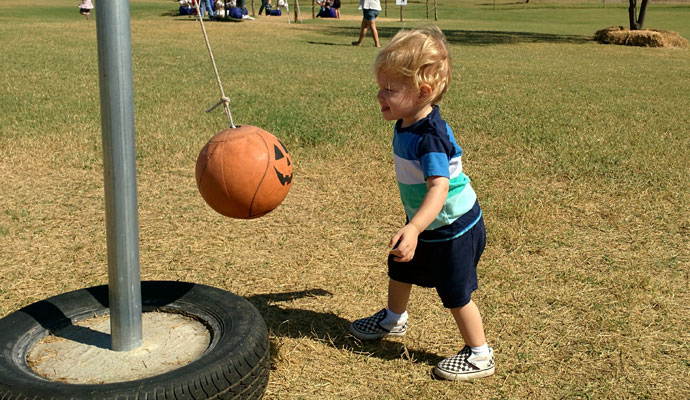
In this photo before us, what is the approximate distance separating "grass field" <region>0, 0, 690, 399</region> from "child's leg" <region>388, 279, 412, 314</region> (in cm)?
20

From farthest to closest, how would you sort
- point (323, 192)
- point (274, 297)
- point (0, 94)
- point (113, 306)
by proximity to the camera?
point (0, 94) < point (323, 192) < point (274, 297) < point (113, 306)

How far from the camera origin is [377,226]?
17.3 feet

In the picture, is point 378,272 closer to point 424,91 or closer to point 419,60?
point 424,91

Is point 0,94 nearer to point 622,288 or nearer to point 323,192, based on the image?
point 323,192

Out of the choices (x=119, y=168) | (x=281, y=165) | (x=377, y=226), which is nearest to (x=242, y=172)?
(x=281, y=165)

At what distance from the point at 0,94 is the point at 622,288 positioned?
8.69m

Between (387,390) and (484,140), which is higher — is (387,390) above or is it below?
Answer: below

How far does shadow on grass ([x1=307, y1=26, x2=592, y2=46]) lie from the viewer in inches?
845

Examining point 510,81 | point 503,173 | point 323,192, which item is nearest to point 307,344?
point 323,192

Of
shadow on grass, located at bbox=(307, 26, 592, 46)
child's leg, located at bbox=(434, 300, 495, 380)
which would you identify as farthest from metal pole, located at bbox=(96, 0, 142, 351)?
shadow on grass, located at bbox=(307, 26, 592, 46)

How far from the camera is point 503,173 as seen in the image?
652cm

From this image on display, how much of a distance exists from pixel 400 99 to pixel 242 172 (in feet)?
2.51

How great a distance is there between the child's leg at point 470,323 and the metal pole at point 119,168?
1.41m

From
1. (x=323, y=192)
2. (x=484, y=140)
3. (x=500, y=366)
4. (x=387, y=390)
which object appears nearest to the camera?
(x=387, y=390)
